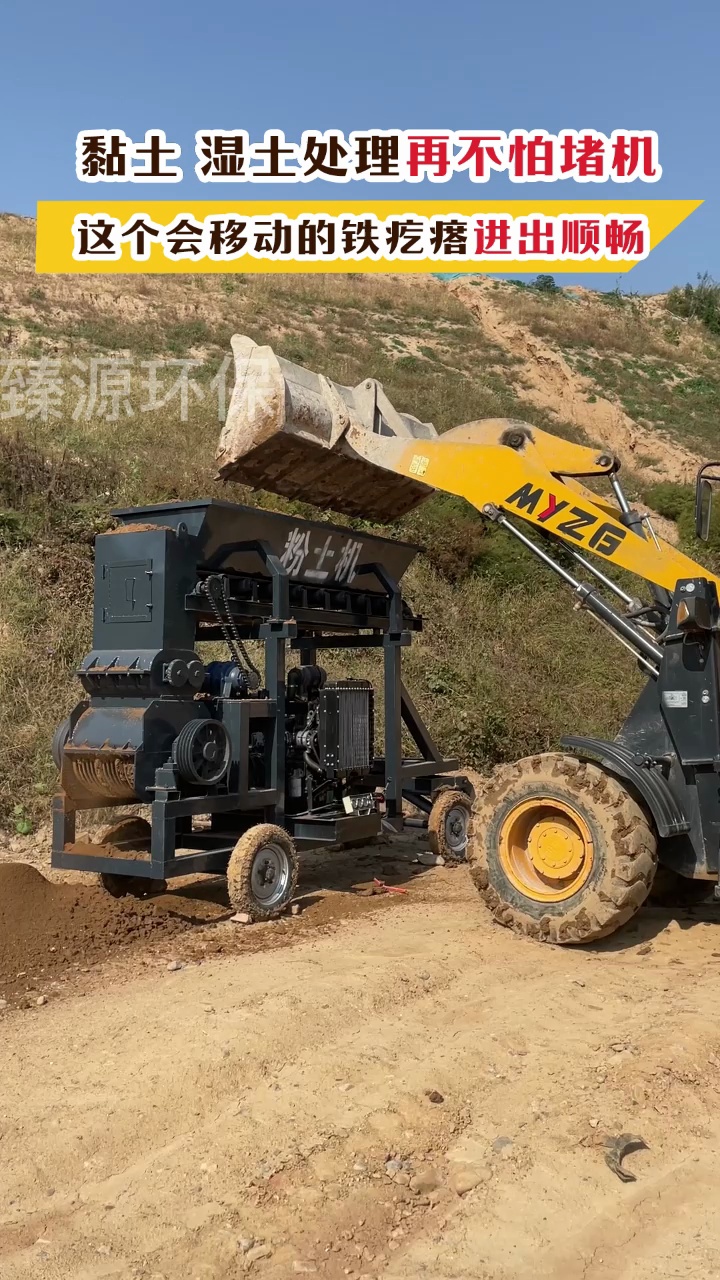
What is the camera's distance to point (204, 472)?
60.0 ft

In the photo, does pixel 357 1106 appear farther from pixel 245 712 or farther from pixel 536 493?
pixel 536 493

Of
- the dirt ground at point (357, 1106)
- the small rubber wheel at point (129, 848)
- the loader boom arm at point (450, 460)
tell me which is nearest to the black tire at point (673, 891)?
the dirt ground at point (357, 1106)

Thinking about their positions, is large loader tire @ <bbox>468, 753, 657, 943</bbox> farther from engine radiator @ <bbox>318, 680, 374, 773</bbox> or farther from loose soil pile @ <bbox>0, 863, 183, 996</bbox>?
loose soil pile @ <bbox>0, 863, 183, 996</bbox>

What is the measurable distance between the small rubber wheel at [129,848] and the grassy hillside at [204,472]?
3.02 metres

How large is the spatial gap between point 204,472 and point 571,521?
40.3 ft

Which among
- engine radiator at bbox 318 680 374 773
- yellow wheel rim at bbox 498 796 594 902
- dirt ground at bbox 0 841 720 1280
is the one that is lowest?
dirt ground at bbox 0 841 720 1280

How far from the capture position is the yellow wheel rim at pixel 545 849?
6.26 metres

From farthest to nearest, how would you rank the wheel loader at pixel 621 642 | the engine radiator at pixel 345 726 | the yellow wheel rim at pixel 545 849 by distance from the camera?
the engine radiator at pixel 345 726
the yellow wheel rim at pixel 545 849
the wheel loader at pixel 621 642

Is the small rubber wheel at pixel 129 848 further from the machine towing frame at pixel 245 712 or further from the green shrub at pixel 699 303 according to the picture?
the green shrub at pixel 699 303

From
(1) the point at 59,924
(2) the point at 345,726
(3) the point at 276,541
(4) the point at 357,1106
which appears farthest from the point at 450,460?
(4) the point at 357,1106

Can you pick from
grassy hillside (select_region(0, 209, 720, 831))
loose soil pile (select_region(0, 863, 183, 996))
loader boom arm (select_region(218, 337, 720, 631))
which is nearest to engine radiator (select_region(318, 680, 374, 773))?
loader boom arm (select_region(218, 337, 720, 631))

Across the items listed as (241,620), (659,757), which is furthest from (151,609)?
(659,757)

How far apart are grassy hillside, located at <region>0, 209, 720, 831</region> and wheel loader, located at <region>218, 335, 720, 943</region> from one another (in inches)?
209

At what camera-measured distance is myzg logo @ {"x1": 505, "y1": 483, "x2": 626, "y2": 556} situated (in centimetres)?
689
